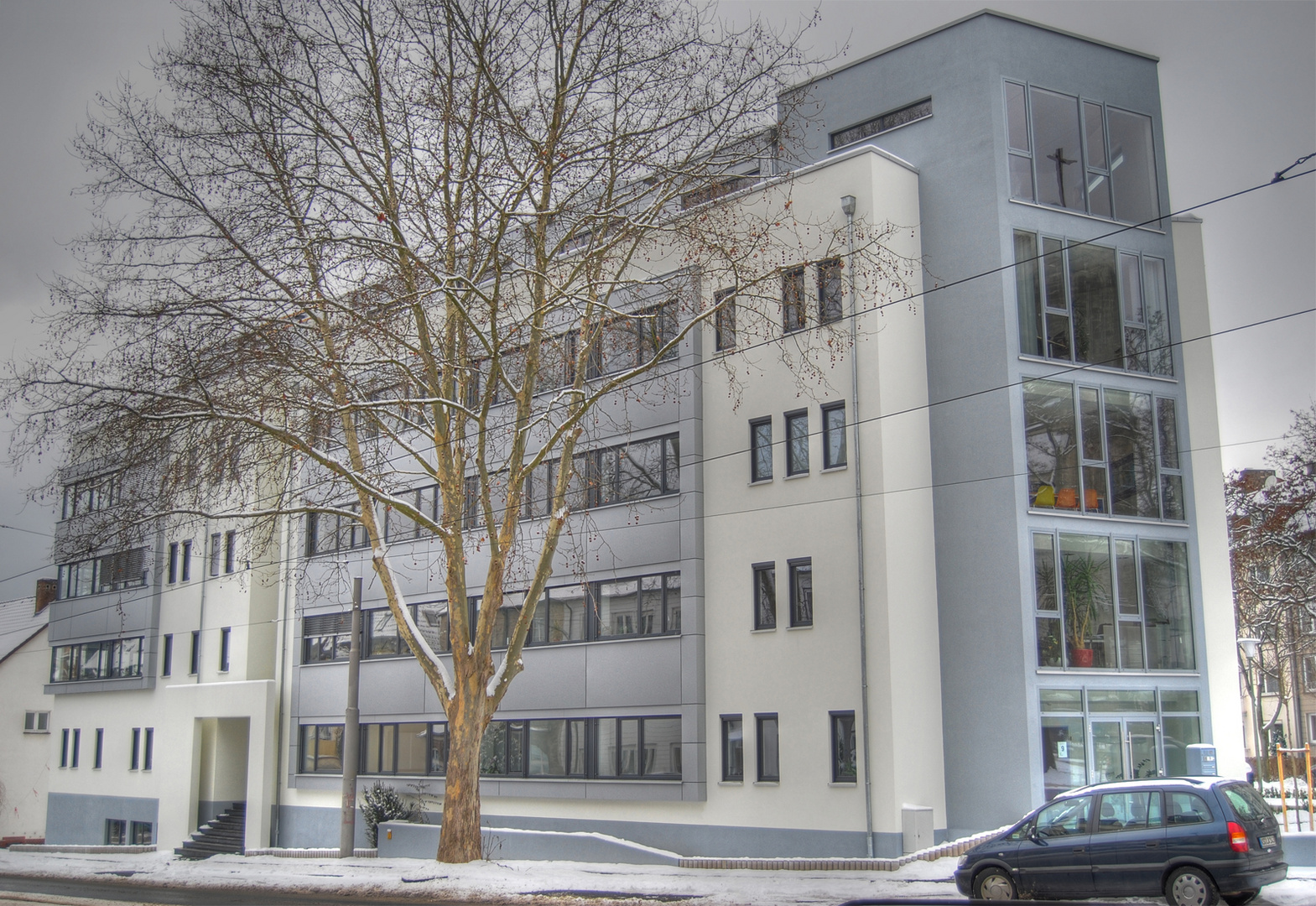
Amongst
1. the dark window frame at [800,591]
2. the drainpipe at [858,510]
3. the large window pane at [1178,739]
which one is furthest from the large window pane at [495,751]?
the large window pane at [1178,739]

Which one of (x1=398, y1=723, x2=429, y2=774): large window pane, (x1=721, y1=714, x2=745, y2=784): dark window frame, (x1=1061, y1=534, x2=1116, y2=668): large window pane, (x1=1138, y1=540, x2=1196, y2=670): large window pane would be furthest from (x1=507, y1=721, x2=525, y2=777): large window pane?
(x1=1138, y1=540, x2=1196, y2=670): large window pane

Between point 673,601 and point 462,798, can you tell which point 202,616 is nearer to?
point 673,601

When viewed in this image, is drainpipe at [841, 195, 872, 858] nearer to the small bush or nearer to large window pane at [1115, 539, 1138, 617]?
large window pane at [1115, 539, 1138, 617]

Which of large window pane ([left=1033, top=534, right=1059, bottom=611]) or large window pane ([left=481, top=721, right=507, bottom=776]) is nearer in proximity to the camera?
large window pane ([left=1033, top=534, right=1059, bottom=611])

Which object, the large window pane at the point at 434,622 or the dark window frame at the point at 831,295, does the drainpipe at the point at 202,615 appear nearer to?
the large window pane at the point at 434,622

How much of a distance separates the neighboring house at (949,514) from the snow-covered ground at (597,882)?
2115mm

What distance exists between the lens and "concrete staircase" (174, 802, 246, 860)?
34000 mm

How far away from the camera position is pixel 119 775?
40.9 m

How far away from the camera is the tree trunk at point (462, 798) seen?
766 inches

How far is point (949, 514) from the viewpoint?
72.2ft

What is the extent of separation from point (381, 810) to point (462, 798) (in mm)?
10279

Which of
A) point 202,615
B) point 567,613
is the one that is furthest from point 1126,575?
point 202,615

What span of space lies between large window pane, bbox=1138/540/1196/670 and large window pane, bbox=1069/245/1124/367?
3692mm

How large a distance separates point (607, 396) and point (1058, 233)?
1018cm
